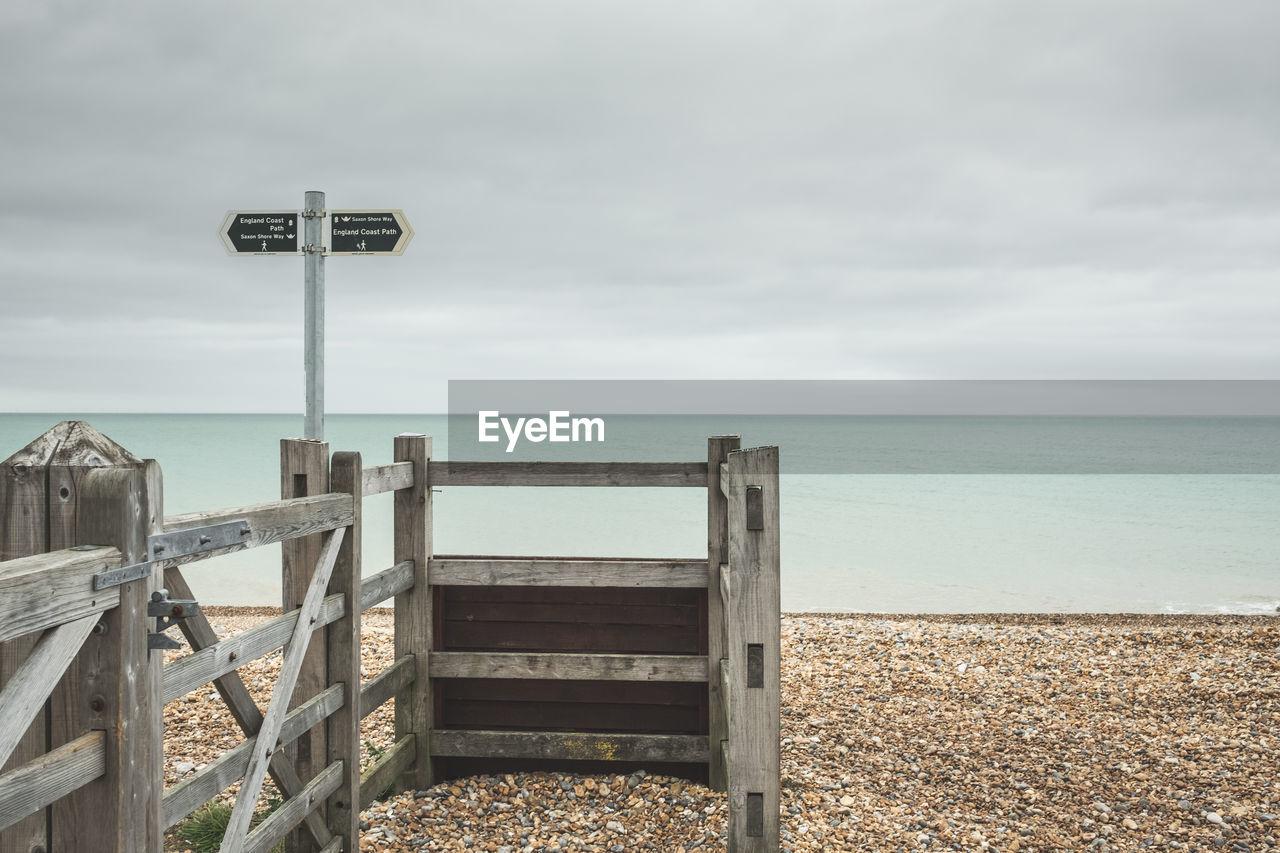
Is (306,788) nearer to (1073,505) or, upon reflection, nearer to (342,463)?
(342,463)

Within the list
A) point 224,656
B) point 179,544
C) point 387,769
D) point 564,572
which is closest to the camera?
point 179,544

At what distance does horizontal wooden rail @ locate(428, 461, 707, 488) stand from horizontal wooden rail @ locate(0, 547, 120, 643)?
8.45 ft

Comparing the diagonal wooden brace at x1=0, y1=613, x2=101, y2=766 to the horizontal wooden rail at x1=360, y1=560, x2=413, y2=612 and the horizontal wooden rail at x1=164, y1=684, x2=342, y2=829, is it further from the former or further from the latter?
the horizontal wooden rail at x1=360, y1=560, x2=413, y2=612

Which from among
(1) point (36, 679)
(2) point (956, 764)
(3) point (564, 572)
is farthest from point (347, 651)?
(2) point (956, 764)

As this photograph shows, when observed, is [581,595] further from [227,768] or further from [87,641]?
A: [87,641]

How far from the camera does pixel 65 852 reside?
197 centimetres

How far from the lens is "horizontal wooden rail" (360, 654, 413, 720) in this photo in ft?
12.9

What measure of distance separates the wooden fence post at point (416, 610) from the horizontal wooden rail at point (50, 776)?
2.54 metres

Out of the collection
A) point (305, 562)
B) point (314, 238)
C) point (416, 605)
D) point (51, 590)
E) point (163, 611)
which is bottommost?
point (416, 605)

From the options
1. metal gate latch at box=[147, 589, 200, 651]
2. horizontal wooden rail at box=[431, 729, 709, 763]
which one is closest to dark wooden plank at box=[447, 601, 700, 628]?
horizontal wooden rail at box=[431, 729, 709, 763]

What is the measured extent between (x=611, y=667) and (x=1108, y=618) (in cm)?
752

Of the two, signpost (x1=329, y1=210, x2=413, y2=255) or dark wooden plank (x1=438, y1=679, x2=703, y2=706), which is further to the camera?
signpost (x1=329, y1=210, x2=413, y2=255)

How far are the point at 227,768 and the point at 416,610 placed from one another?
1.81 metres

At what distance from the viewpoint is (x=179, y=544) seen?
7.09ft
